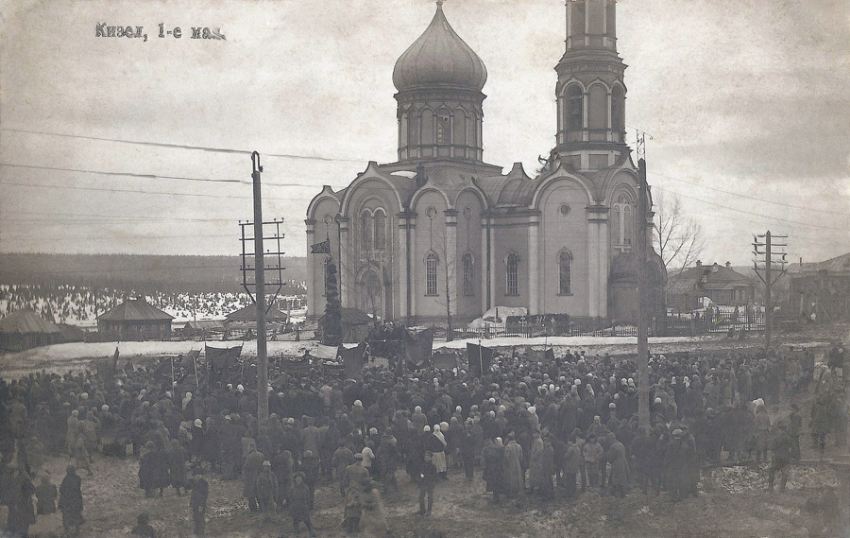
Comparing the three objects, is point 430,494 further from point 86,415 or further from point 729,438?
point 86,415

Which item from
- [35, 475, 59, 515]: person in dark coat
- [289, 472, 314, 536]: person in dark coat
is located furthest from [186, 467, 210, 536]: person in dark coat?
[35, 475, 59, 515]: person in dark coat

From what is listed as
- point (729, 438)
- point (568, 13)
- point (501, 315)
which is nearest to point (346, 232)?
point (501, 315)

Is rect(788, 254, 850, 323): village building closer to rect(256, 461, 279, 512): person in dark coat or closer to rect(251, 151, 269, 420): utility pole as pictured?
rect(251, 151, 269, 420): utility pole

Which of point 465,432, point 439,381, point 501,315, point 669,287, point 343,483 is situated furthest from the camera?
point 669,287

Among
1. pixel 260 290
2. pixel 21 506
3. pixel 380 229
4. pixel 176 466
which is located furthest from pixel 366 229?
pixel 21 506

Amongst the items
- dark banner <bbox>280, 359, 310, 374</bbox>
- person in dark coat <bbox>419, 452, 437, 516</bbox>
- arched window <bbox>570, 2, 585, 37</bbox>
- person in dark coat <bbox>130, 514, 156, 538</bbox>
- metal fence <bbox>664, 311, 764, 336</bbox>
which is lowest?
person in dark coat <bbox>130, 514, 156, 538</bbox>

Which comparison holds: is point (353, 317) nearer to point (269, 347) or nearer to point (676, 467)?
point (269, 347)
